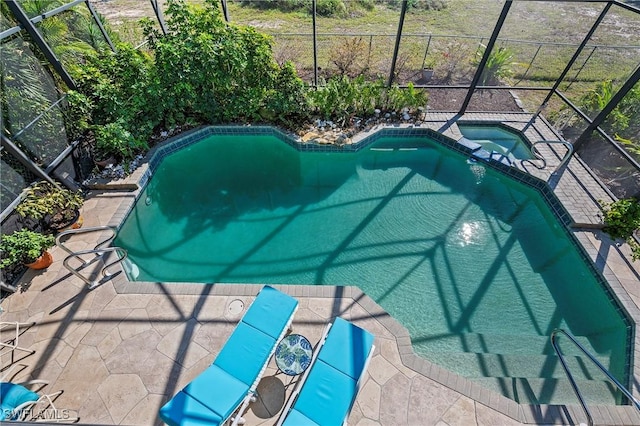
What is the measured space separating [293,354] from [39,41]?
7.19m

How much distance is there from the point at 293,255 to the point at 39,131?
5.37 meters

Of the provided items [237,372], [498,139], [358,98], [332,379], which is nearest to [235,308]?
[237,372]

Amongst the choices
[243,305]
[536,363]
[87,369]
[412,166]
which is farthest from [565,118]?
[87,369]

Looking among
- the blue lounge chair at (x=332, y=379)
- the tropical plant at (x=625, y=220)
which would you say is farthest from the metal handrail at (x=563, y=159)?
the blue lounge chair at (x=332, y=379)

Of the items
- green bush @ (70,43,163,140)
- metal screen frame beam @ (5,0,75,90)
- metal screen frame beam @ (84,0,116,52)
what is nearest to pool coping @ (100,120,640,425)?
green bush @ (70,43,163,140)

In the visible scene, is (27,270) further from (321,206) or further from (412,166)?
(412,166)

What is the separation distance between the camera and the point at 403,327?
177 inches

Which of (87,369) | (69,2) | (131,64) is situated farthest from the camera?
(131,64)

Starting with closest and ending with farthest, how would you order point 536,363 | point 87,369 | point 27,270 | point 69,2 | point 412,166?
point 87,369
point 536,363
point 27,270
point 69,2
point 412,166

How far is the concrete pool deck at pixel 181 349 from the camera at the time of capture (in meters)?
3.74

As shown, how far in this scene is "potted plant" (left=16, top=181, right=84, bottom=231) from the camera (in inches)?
205

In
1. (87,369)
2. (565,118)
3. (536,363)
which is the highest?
(565,118)

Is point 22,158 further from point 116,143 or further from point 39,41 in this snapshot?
point 39,41

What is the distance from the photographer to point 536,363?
4453 millimetres
